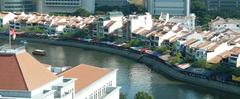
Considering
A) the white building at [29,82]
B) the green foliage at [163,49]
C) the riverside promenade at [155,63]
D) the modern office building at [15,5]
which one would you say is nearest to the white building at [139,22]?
the riverside promenade at [155,63]

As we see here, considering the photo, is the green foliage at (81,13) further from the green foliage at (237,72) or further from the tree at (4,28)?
the green foliage at (237,72)

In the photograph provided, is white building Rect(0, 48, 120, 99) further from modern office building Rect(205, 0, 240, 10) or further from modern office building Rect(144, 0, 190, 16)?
modern office building Rect(205, 0, 240, 10)

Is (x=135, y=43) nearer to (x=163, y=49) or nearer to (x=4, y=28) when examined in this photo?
(x=163, y=49)

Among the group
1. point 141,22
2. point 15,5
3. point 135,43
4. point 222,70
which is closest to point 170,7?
point 141,22

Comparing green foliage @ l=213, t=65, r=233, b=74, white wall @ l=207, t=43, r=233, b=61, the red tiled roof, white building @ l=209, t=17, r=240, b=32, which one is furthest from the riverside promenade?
the red tiled roof

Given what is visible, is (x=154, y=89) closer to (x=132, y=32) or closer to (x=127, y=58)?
(x=127, y=58)
